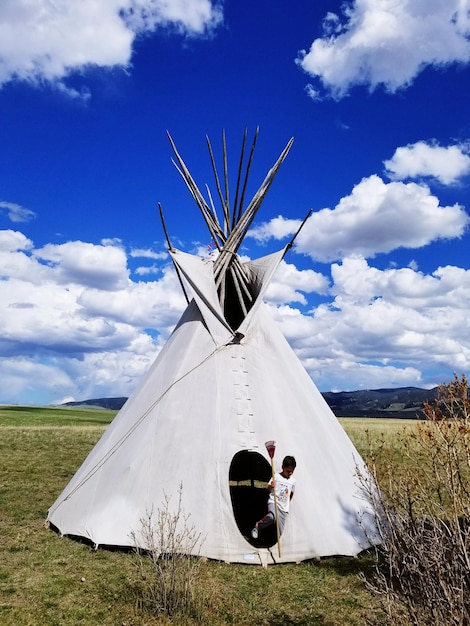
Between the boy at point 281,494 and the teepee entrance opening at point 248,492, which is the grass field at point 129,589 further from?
the teepee entrance opening at point 248,492

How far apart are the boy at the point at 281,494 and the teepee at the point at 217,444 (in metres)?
0.17

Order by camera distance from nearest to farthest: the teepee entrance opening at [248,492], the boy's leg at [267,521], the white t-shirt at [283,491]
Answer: the white t-shirt at [283,491], the boy's leg at [267,521], the teepee entrance opening at [248,492]

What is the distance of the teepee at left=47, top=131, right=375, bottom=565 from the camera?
723 centimetres

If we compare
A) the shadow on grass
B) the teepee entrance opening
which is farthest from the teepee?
the teepee entrance opening

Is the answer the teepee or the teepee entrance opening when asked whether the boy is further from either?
the teepee entrance opening

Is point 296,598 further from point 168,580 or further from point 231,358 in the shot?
point 231,358

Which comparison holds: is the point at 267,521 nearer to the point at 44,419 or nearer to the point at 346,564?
the point at 346,564

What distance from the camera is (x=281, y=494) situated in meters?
7.18

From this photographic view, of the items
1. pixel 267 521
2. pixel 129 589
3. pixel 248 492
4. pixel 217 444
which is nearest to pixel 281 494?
pixel 267 521

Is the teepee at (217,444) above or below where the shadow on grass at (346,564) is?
above

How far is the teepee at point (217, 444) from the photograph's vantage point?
723 centimetres

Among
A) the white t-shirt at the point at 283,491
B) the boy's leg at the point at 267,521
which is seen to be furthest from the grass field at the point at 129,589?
the white t-shirt at the point at 283,491

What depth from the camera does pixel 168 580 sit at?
231 inches

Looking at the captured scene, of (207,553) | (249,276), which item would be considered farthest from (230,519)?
(249,276)
